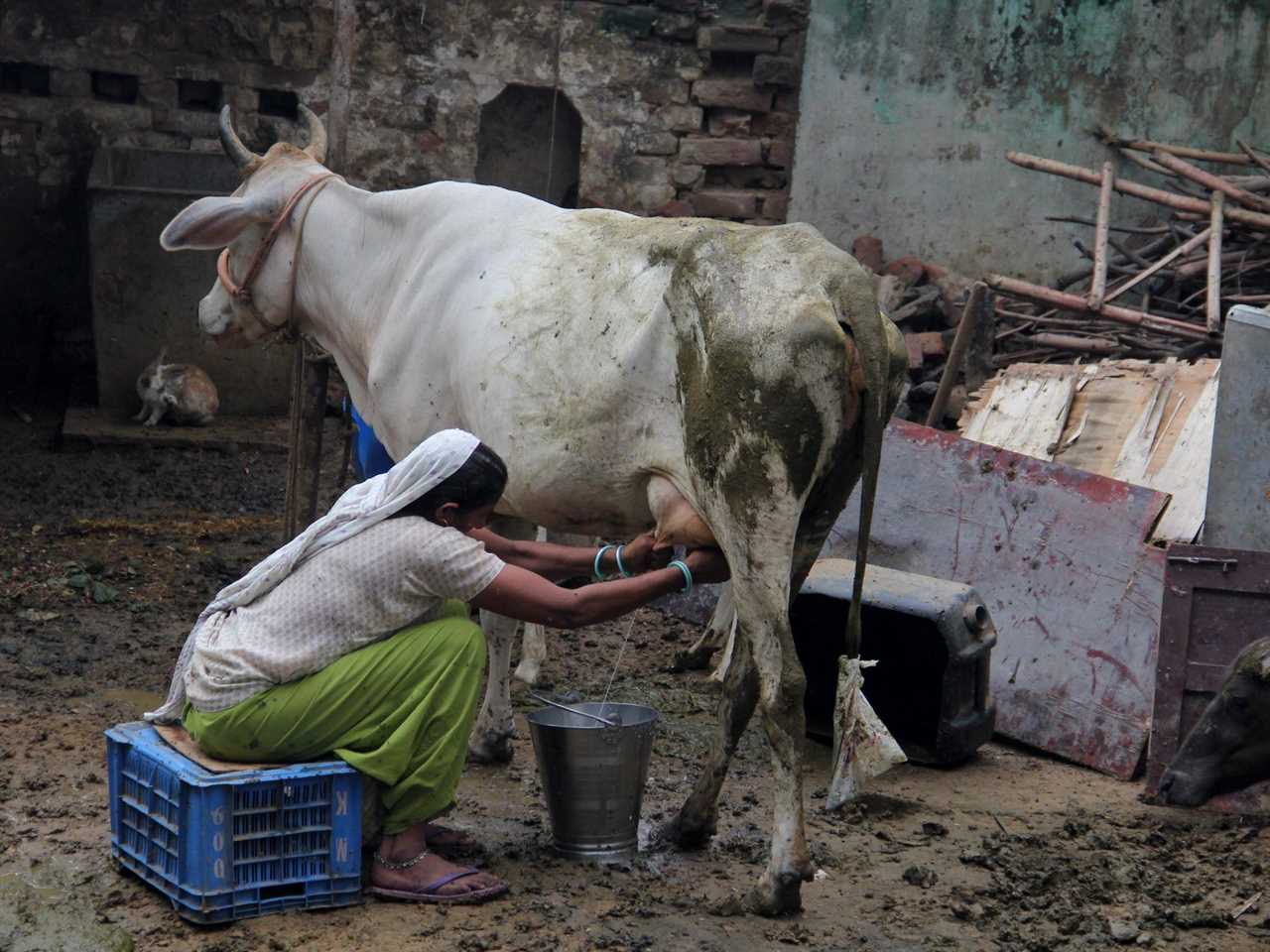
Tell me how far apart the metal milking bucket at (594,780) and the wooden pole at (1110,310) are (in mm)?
5085

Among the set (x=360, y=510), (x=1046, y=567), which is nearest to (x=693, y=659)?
(x=1046, y=567)

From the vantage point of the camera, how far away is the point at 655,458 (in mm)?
4504

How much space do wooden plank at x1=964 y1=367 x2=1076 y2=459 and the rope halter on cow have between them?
3440 mm

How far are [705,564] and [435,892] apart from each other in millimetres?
1172

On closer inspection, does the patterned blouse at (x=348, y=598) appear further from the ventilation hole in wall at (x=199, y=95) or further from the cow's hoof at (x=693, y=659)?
the ventilation hole in wall at (x=199, y=95)

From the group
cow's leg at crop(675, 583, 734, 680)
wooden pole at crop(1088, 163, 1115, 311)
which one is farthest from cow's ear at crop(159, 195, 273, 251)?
wooden pole at crop(1088, 163, 1115, 311)

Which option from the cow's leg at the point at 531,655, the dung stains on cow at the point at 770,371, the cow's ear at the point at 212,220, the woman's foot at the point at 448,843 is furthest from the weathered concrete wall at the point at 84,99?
the woman's foot at the point at 448,843

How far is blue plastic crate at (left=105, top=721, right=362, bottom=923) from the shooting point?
3887 millimetres

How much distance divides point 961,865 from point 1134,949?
713 millimetres

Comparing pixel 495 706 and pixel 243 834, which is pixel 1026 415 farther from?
pixel 243 834

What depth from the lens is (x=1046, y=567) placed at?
20.7 feet

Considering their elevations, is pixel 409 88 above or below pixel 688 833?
above

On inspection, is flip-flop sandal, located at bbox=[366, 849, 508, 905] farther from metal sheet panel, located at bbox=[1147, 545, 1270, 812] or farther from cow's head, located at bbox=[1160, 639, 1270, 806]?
metal sheet panel, located at bbox=[1147, 545, 1270, 812]

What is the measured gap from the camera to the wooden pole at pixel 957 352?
7.98m
